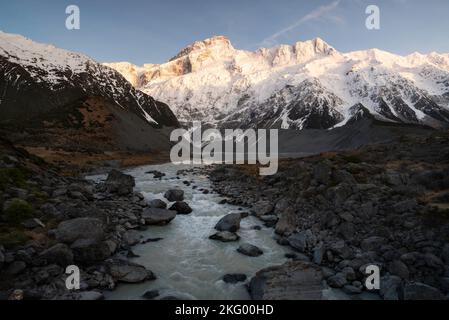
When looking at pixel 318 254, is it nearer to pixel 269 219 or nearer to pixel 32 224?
pixel 269 219

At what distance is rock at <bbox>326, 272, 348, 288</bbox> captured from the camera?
16.6 meters

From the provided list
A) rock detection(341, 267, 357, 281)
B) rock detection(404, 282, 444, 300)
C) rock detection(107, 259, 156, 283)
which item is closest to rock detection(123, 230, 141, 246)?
rock detection(107, 259, 156, 283)

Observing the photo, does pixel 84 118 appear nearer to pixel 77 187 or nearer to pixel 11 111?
pixel 11 111

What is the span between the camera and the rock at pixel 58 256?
16.7 meters

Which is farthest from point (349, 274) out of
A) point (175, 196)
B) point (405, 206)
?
point (175, 196)

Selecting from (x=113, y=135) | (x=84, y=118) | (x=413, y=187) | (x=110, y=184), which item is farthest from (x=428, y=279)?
(x=84, y=118)

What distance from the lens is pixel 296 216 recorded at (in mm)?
26250

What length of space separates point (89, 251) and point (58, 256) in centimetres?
150

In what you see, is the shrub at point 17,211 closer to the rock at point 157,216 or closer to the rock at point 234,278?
the rock at point 157,216

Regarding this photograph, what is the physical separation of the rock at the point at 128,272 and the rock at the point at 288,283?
5.13 meters

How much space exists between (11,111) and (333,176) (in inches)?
7594

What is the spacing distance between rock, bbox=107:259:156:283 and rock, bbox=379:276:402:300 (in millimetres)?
10654

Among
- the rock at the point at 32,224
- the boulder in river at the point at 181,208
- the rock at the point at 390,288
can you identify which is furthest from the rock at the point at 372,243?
the rock at the point at 32,224
